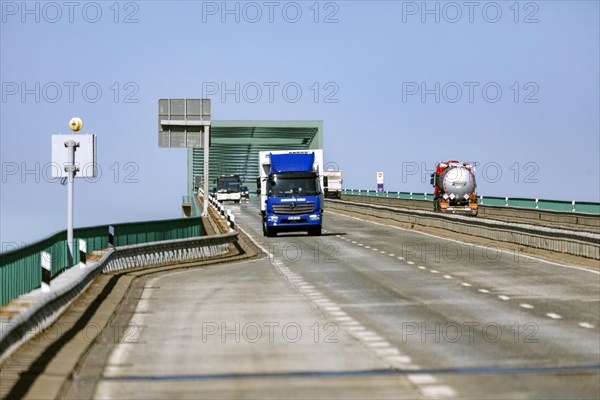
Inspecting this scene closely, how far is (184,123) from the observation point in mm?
59781

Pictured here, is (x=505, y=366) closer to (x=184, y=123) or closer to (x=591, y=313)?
(x=591, y=313)

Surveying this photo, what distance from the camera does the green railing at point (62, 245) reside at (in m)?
20.0

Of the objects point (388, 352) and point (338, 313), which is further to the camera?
point (338, 313)

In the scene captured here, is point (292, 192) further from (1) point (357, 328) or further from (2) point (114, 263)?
(1) point (357, 328)

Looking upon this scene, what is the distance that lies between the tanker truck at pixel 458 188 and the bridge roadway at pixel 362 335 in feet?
125

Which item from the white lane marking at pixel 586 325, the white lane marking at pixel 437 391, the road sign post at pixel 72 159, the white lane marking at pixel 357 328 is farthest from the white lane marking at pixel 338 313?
the road sign post at pixel 72 159

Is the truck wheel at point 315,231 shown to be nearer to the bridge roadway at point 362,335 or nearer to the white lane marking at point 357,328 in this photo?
the bridge roadway at point 362,335

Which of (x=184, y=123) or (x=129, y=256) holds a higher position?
(x=184, y=123)

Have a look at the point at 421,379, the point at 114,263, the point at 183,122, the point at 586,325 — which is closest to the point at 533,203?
the point at 183,122

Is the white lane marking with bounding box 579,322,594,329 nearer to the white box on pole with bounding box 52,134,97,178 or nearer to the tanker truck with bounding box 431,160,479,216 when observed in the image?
the white box on pole with bounding box 52,134,97,178

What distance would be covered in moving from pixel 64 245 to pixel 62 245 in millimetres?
266

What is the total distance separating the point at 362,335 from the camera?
16.6 meters

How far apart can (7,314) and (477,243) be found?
92.2ft

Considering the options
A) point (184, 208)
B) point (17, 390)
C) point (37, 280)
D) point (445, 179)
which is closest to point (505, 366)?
point (17, 390)
